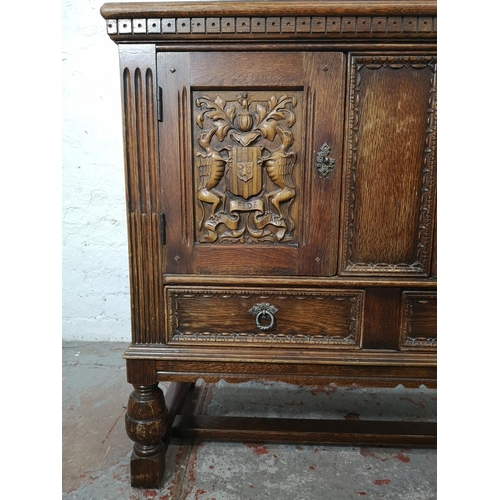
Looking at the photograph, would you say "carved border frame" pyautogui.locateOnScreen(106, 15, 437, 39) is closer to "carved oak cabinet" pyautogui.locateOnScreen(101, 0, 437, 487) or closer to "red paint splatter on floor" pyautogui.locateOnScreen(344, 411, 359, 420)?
"carved oak cabinet" pyautogui.locateOnScreen(101, 0, 437, 487)

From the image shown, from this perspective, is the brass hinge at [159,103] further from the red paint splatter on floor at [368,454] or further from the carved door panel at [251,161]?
the red paint splatter on floor at [368,454]

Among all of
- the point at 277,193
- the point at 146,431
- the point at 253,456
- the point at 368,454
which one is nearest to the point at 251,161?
the point at 277,193

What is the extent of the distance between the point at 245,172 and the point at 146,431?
3.06 ft

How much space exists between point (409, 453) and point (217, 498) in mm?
785

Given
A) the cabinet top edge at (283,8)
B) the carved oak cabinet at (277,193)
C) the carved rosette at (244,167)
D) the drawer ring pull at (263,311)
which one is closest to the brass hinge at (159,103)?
the carved oak cabinet at (277,193)

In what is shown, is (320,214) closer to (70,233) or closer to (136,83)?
(136,83)

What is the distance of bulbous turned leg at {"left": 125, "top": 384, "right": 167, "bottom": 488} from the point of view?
138cm

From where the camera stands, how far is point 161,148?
49.7 inches

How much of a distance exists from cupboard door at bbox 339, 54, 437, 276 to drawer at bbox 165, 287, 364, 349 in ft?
0.44

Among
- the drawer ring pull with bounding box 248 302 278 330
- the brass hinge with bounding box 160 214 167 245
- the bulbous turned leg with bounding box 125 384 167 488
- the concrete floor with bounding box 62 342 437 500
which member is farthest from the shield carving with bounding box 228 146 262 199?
the concrete floor with bounding box 62 342 437 500

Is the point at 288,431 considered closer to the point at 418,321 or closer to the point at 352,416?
the point at 352,416

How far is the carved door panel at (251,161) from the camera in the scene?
1.22 meters

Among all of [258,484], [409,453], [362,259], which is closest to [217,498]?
[258,484]

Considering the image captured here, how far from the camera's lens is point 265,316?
134 centimetres
